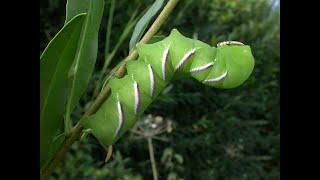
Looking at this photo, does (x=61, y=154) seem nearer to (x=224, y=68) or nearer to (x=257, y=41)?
(x=224, y=68)

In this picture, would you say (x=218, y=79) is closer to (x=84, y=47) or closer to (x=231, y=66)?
(x=231, y=66)

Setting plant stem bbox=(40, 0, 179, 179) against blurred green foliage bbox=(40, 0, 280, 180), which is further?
blurred green foliage bbox=(40, 0, 280, 180)

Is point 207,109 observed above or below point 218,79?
below

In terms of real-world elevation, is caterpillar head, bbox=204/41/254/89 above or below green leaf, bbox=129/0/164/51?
below

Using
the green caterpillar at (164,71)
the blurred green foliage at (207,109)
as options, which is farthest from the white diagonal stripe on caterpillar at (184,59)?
the blurred green foliage at (207,109)

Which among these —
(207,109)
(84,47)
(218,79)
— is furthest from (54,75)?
(207,109)

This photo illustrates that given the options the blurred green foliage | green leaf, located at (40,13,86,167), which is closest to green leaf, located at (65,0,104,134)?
green leaf, located at (40,13,86,167)

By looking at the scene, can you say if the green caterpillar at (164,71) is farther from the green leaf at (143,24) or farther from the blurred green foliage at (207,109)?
the blurred green foliage at (207,109)

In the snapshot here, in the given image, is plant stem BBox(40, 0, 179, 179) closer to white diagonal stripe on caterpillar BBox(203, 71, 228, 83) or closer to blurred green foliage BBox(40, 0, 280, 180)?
white diagonal stripe on caterpillar BBox(203, 71, 228, 83)
